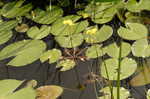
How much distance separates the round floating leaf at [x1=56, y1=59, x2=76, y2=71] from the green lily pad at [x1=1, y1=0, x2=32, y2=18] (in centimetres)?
50

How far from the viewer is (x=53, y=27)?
4.74ft

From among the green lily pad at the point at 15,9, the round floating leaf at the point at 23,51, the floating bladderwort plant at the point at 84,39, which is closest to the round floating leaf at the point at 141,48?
the floating bladderwort plant at the point at 84,39

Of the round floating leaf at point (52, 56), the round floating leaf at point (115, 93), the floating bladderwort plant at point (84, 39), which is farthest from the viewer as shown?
the round floating leaf at point (52, 56)

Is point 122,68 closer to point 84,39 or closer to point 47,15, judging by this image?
point 84,39

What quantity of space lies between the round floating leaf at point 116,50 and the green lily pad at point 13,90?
13.3 inches

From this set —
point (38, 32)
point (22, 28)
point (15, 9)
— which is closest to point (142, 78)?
point (38, 32)

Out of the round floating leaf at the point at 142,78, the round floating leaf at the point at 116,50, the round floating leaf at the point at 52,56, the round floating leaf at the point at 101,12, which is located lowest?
the round floating leaf at the point at 142,78

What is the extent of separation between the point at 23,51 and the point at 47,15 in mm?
294

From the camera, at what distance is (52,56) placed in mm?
1271

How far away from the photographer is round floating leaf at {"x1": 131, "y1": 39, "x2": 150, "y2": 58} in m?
1.18

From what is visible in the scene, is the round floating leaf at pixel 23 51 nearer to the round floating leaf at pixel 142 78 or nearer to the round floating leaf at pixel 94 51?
the round floating leaf at pixel 94 51

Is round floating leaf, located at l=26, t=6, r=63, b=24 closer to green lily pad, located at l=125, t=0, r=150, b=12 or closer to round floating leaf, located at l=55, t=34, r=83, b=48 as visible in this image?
round floating leaf, located at l=55, t=34, r=83, b=48

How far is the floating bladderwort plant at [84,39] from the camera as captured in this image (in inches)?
44.5

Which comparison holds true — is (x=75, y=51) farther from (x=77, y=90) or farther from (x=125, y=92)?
(x=125, y=92)
